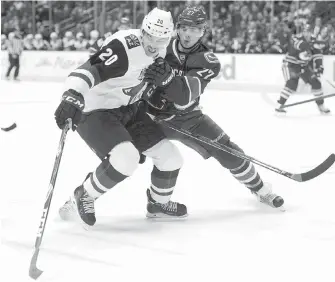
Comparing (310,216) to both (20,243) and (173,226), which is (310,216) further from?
(20,243)

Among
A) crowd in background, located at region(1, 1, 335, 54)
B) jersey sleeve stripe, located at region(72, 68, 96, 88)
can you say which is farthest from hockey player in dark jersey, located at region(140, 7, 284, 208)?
crowd in background, located at region(1, 1, 335, 54)

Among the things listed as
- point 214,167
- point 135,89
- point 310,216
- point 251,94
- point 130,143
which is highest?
point 135,89

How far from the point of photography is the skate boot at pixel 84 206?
2516 millimetres

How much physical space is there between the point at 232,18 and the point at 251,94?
2036 mm

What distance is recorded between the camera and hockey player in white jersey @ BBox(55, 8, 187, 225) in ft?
7.68

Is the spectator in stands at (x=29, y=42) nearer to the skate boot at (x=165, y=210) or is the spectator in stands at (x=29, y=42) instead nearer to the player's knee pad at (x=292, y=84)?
the player's knee pad at (x=292, y=84)

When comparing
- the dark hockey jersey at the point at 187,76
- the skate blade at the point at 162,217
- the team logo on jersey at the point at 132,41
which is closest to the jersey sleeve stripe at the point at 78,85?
the team logo on jersey at the point at 132,41

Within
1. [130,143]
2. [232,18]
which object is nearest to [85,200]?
[130,143]

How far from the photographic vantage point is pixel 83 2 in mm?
11953

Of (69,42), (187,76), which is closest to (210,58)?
(187,76)

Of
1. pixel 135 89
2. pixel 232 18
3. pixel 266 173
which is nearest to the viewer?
pixel 135 89

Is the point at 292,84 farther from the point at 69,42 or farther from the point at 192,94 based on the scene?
the point at 69,42

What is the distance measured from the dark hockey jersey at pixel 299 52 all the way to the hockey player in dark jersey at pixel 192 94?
412 centimetres

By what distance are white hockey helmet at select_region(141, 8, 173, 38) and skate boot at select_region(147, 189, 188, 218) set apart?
2.44 feet
